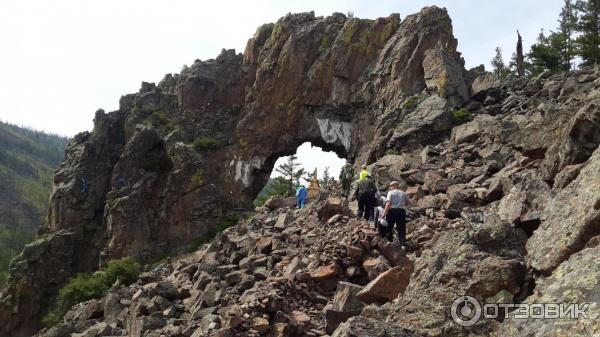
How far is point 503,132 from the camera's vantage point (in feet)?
66.4

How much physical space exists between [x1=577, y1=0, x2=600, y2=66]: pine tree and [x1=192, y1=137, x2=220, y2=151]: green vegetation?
1285 inches

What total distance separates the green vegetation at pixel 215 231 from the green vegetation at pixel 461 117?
18687 millimetres

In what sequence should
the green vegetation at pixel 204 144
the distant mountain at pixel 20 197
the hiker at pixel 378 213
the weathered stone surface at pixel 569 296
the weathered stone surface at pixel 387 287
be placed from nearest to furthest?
the weathered stone surface at pixel 569 296 → the weathered stone surface at pixel 387 287 → the hiker at pixel 378 213 → the green vegetation at pixel 204 144 → the distant mountain at pixel 20 197

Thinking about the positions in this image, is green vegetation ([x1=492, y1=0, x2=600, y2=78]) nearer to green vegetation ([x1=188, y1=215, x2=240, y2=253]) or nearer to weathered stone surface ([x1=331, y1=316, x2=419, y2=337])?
green vegetation ([x1=188, y1=215, x2=240, y2=253])

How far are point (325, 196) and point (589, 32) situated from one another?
36.3 m

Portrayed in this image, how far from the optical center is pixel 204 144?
1827 inches

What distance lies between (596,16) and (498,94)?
747 inches

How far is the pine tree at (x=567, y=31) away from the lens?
4444 centimetres

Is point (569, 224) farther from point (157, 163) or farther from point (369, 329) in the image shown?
point (157, 163)

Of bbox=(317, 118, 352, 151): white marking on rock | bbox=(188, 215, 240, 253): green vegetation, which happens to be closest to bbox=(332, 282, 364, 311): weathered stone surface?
bbox=(188, 215, 240, 253): green vegetation

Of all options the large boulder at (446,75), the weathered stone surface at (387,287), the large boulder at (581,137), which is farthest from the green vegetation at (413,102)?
the weathered stone surface at (387,287)

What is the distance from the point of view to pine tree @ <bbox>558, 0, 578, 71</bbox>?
44438 millimetres

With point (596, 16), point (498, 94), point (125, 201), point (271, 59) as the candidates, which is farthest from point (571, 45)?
point (125, 201)

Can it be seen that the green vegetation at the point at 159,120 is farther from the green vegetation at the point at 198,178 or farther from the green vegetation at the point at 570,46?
the green vegetation at the point at 570,46
